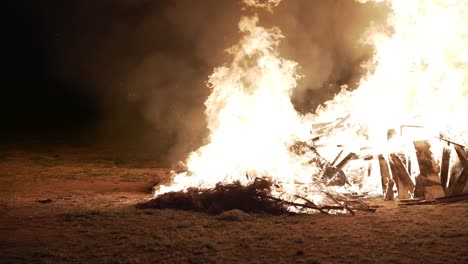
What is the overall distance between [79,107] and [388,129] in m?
29.8

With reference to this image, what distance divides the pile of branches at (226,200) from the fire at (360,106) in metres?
0.41

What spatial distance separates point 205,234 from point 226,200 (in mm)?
1649

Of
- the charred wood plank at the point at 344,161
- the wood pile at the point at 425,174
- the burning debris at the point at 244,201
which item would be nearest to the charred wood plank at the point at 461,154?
the wood pile at the point at 425,174

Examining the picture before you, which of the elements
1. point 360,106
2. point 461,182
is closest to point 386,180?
point 461,182

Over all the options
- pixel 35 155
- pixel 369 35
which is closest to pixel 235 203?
pixel 369 35

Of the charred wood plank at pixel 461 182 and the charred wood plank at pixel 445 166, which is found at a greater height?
the charred wood plank at pixel 445 166

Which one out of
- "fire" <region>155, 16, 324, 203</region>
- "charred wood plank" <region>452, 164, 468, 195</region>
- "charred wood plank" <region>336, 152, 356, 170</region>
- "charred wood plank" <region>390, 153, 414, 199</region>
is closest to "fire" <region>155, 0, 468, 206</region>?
"fire" <region>155, 16, 324, 203</region>

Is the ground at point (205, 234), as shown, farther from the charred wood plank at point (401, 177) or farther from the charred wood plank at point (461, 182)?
the charred wood plank at point (461, 182)

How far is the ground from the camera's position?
6.29 meters

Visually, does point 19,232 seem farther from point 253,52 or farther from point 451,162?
point 451,162

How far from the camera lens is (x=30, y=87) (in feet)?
136

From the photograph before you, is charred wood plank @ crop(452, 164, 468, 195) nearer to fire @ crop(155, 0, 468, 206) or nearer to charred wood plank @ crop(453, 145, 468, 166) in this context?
charred wood plank @ crop(453, 145, 468, 166)

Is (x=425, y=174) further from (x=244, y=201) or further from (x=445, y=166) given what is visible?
(x=244, y=201)

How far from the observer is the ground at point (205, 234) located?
20.6ft
